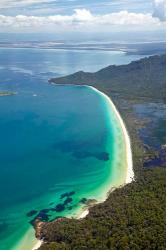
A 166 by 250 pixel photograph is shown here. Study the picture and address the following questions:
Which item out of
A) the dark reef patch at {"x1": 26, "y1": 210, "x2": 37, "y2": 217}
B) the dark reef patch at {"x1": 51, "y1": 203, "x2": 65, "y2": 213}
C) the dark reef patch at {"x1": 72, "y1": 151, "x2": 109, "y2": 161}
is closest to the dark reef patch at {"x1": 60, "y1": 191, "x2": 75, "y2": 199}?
the dark reef patch at {"x1": 51, "y1": 203, "x2": 65, "y2": 213}

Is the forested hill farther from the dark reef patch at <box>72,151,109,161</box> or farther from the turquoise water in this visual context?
the dark reef patch at <box>72,151,109,161</box>

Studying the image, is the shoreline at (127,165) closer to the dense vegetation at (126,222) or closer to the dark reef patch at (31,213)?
the dense vegetation at (126,222)

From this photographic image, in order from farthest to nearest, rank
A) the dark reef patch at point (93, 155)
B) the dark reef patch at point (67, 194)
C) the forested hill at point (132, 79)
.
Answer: the forested hill at point (132, 79), the dark reef patch at point (93, 155), the dark reef patch at point (67, 194)

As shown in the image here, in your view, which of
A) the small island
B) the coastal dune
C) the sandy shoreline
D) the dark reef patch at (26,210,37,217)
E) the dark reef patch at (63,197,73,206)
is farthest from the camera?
the small island

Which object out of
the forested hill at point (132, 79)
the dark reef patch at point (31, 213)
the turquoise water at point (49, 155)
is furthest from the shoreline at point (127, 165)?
the forested hill at point (132, 79)

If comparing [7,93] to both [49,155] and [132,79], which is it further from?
[49,155]

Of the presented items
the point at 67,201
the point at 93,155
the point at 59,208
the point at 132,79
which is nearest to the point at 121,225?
the point at 59,208
